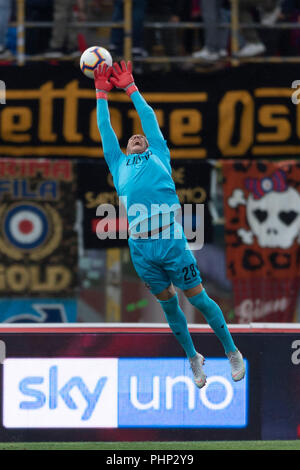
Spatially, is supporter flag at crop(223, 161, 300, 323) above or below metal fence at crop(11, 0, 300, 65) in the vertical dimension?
below

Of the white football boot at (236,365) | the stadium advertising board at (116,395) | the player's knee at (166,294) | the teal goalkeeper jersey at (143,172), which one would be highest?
the teal goalkeeper jersey at (143,172)

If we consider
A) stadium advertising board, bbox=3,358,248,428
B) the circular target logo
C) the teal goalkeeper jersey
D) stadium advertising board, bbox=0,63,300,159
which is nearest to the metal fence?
stadium advertising board, bbox=0,63,300,159

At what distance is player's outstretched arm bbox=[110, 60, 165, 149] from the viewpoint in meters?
6.36

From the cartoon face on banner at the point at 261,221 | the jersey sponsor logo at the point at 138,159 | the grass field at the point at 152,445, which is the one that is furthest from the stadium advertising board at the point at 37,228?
the jersey sponsor logo at the point at 138,159

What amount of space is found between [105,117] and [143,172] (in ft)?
1.67

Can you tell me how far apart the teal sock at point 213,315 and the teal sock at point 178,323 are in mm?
128

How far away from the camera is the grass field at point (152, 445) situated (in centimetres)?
700

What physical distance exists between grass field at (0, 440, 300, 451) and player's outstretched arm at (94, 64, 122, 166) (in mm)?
2314

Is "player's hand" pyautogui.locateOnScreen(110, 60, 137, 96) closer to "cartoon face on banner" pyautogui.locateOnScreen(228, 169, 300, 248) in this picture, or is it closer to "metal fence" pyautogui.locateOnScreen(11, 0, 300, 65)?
"metal fence" pyautogui.locateOnScreen(11, 0, 300, 65)

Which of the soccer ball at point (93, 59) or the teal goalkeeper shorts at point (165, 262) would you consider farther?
the soccer ball at point (93, 59)

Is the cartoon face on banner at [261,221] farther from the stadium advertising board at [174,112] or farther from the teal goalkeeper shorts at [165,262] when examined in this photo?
the teal goalkeeper shorts at [165,262]

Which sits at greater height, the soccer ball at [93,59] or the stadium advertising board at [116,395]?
the soccer ball at [93,59]

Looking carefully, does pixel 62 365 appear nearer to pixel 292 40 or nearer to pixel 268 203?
pixel 268 203

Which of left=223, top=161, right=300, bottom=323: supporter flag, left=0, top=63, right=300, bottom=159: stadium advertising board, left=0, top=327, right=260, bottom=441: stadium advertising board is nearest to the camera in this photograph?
left=0, top=327, right=260, bottom=441: stadium advertising board
